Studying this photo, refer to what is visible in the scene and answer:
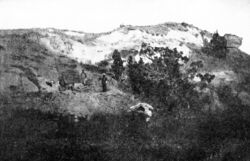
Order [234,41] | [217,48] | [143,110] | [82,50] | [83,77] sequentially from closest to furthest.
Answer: [143,110], [83,77], [82,50], [217,48], [234,41]

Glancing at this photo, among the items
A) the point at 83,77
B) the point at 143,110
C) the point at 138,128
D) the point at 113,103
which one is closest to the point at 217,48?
the point at 83,77

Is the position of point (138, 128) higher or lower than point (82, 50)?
lower

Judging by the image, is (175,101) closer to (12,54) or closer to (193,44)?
(12,54)

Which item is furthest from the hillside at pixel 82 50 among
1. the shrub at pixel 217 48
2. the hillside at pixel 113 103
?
the shrub at pixel 217 48

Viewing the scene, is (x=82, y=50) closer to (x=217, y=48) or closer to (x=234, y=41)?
(x=217, y=48)

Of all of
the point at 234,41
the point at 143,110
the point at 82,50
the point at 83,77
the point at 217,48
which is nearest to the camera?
the point at 143,110

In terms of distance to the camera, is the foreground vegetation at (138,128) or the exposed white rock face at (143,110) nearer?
the foreground vegetation at (138,128)

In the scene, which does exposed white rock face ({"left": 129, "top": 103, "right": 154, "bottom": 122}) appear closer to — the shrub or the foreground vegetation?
the foreground vegetation

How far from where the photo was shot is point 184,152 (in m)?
18.9

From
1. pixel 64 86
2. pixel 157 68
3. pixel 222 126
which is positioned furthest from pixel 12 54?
pixel 222 126

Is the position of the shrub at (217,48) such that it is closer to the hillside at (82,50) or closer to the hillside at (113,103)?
the hillside at (113,103)

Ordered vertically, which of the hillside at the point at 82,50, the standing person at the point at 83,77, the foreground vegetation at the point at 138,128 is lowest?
the foreground vegetation at the point at 138,128

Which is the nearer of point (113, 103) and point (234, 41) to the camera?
point (113, 103)

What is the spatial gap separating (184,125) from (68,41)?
1052 inches
